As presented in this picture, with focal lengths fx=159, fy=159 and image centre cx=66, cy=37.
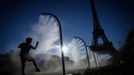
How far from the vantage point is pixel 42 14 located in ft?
57.6

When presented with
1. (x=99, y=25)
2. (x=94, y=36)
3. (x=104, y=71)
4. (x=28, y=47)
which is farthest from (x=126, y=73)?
(x=99, y=25)

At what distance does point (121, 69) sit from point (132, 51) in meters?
13.5

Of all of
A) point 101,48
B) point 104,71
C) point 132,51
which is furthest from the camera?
point 101,48

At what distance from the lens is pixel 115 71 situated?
1390 cm

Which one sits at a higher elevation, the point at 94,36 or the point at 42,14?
the point at 94,36

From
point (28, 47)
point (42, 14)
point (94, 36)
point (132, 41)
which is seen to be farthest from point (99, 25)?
point (28, 47)

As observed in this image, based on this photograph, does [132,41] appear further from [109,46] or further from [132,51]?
[109,46]

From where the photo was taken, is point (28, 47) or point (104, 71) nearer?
point (28, 47)

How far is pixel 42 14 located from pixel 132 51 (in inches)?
650

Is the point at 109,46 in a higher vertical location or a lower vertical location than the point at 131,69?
higher

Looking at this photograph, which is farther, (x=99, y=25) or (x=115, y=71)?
(x=99, y=25)

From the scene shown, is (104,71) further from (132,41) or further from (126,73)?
(132,41)

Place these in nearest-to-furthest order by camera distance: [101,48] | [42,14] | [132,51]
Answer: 1. [42,14]
2. [132,51]
3. [101,48]

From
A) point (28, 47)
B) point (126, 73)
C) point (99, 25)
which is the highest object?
point (99, 25)
